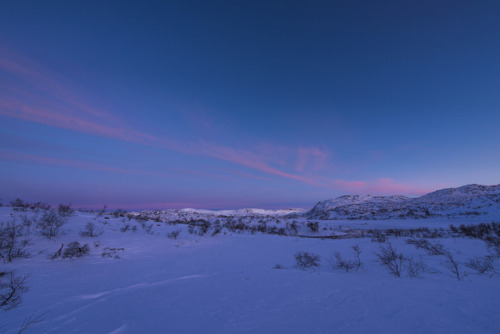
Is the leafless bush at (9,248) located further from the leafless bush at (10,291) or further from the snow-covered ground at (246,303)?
the leafless bush at (10,291)

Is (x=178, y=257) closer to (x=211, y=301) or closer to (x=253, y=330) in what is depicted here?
(x=211, y=301)

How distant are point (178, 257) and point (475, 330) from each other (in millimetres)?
8260

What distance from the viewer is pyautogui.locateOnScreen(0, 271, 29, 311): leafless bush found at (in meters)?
3.38

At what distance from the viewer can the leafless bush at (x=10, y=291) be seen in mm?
3383

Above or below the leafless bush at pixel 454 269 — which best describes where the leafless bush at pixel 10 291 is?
below

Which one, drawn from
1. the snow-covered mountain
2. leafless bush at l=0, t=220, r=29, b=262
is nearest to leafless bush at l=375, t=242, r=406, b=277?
leafless bush at l=0, t=220, r=29, b=262

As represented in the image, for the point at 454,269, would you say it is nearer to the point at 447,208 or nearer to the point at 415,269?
the point at 415,269

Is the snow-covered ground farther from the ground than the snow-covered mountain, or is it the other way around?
the snow-covered mountain

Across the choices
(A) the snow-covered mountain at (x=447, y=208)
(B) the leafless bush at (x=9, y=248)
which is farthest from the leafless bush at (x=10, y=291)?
(A) the snow-covered mountain at (x=447, y=208)

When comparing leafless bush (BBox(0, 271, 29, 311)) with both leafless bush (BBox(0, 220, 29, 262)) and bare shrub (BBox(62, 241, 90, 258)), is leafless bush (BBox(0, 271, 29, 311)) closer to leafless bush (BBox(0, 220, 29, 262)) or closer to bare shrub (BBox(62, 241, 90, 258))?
leafless bush (BBox(0, 220, 29, 262))

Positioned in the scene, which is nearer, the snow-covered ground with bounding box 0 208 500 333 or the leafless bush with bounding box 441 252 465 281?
the snow-covered ground with bounding box 0 208 500 333

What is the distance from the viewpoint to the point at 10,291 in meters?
4.00

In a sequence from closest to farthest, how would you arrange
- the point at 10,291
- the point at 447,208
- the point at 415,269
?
the point at 10,291, the point at 415,269, the point at 447,208

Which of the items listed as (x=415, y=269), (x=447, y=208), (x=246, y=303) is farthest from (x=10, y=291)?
(x=447, y=208)
